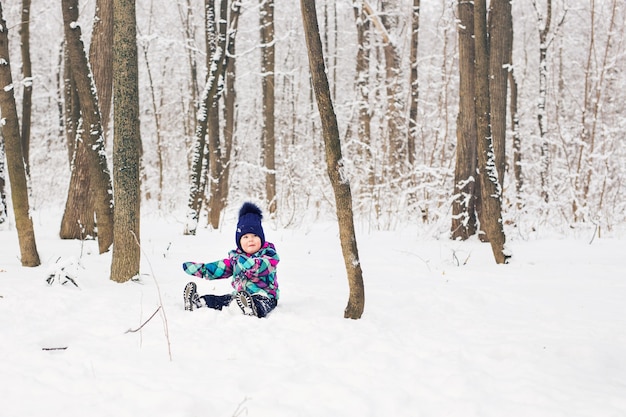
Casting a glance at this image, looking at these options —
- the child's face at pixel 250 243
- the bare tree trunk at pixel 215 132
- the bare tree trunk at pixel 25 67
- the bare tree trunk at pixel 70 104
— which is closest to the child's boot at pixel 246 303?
the child's face at pixel 250 243

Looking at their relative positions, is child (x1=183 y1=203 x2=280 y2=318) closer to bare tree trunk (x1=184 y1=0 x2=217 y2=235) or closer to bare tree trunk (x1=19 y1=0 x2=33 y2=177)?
bare tree trunk (x1=184 y1=0 x2=217 y2=235)

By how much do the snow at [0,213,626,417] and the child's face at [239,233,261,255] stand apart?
51 cm

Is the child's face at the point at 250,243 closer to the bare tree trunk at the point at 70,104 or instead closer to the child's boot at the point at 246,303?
the child's boot at the point at 246,303

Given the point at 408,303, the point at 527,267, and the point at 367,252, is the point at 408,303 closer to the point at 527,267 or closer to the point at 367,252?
the point at 527,267

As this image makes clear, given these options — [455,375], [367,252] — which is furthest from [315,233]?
[455,375]

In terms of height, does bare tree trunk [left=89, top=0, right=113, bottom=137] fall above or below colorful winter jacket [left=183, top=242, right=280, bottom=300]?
above

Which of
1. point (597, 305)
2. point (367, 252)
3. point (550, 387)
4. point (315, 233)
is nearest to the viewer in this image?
point (550, 387)

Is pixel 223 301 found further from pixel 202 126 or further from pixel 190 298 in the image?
pixel 202 126

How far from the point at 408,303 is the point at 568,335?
1.33 metres

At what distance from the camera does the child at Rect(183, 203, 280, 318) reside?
3953mm

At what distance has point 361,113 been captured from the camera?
15758mm

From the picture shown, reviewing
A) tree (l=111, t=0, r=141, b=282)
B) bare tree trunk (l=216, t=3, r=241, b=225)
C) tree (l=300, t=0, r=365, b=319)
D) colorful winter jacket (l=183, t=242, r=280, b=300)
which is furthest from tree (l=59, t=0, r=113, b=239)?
tree (l=300, t=0, r=365, b=319)

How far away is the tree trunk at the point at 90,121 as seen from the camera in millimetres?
5367

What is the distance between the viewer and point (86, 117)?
5.53 metres
